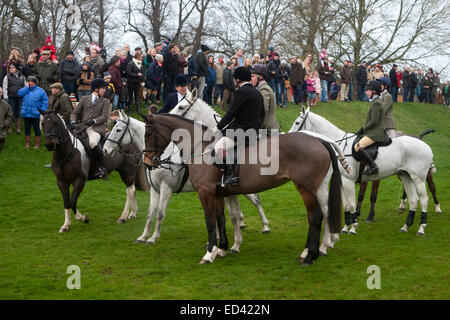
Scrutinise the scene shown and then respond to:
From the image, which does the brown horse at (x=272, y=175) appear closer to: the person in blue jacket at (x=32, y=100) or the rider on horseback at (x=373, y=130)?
the rider on horseback at (x=373, y=130)

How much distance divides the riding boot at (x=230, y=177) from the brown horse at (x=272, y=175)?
0.38 feet

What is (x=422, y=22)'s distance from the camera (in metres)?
34.9

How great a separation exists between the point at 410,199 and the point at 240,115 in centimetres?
440

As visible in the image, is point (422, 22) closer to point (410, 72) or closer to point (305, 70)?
point (410, 72)

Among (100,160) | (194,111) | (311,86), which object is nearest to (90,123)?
(100,160)

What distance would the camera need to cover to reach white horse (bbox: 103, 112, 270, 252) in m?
8.74

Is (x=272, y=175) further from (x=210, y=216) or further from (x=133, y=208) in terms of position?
(x=133, y=208)

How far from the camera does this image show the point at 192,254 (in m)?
8.54

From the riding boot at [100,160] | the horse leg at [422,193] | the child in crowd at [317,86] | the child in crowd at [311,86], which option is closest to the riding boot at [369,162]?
the horse leg at [422,193]

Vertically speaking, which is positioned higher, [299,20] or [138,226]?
[299,20]

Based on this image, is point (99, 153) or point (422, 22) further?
point (422, 22)

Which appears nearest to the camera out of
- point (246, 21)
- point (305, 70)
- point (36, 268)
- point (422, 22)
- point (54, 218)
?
point (36, 268)
